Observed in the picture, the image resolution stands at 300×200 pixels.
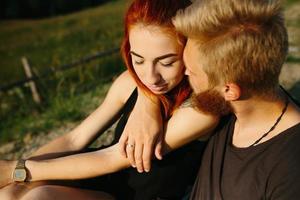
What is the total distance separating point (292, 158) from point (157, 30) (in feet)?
2.63

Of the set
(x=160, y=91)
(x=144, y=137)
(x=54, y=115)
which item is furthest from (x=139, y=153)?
(x=54, y=115)

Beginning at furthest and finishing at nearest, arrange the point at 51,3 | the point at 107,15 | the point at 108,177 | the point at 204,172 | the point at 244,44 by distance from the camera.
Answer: the point at 51,3, the point at 107,15, the point at 108,177, the point at 204,172, the point at 244,44

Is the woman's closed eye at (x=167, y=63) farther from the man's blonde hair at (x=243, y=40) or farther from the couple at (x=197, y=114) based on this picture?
the man's blonde hair at (x=243, y=40)

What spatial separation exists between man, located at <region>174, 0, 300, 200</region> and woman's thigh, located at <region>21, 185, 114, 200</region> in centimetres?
64

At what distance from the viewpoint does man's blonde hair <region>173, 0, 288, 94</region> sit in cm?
170

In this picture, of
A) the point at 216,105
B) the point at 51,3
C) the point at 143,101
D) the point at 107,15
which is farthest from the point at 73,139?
the point at 51,3

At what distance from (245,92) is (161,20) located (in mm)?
530

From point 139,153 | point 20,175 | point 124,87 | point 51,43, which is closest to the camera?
point 139,153

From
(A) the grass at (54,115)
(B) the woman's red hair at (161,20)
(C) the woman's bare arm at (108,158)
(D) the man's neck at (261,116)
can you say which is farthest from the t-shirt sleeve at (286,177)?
(A) the grass at (54,115)

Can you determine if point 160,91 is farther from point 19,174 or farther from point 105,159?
point 19,174

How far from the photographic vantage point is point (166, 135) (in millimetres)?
2158

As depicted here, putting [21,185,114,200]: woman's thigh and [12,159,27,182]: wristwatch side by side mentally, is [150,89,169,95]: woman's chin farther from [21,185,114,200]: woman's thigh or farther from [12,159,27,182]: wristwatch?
[12,159,27,182]: wristwatch

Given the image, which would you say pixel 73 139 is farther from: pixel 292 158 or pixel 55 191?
pixel 292 158

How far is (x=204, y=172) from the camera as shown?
2.08 meters
